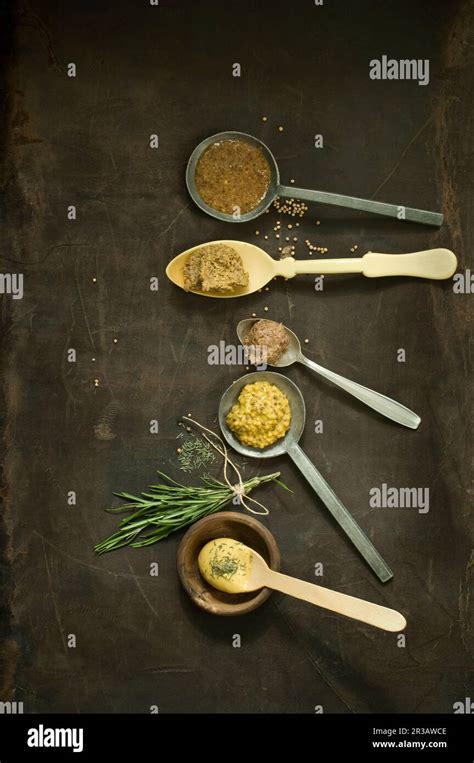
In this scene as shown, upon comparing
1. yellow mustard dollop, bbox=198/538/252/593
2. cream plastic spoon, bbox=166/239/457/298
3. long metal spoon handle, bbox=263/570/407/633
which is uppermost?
cream plastic spoon, bbox=166/239/457/298

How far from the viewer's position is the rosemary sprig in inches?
127

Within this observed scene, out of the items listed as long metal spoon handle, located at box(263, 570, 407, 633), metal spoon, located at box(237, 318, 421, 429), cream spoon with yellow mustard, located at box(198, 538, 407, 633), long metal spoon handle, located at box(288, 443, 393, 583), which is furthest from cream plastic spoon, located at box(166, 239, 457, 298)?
long metal spoon handle, located at box(263, 570, 407, 633)

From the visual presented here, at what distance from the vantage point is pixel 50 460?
332 cm

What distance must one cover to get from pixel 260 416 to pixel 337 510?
0.51 m

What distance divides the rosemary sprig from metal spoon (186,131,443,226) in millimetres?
1110

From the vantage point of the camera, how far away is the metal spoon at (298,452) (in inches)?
127

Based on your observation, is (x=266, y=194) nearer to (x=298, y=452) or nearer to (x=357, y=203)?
(x=357, y=203)

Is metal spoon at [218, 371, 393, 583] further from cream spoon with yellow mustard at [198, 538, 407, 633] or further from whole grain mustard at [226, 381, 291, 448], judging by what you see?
cream spoon with yellow mustard at [198, 538, 407, 633]

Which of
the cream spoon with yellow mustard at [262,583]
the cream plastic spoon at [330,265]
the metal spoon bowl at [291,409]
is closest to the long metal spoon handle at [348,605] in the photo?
the cream spoon with yellow mustard at [262,583]

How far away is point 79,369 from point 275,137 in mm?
1281

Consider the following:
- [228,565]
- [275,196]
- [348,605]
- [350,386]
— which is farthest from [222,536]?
[275,196]

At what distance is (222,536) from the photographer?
3.24 metres
